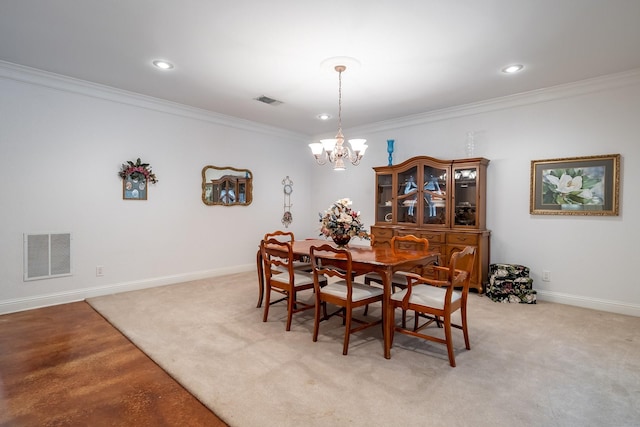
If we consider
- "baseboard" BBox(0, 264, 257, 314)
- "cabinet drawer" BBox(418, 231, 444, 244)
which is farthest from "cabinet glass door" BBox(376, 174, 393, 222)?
"baseboard" BBox(0, 264, 257, 314)

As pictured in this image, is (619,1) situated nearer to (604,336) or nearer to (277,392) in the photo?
(604,336)

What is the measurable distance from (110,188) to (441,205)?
4.38 metres

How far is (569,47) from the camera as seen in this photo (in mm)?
2861

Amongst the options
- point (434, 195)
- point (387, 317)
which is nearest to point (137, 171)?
point (387, 317)

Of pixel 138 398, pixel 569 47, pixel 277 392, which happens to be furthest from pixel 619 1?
pixel 138 398

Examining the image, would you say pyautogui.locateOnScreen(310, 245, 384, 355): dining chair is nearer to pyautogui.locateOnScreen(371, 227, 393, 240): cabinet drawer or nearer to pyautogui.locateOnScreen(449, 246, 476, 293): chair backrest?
pyautogui.locateOnScreen(449, 246, 476, 293): chair backrest

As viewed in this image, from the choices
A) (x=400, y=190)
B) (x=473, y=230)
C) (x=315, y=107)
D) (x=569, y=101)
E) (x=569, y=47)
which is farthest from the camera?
(x=400, y=190)

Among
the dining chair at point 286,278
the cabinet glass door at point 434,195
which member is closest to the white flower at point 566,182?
the cabinet glass door at point 434,195

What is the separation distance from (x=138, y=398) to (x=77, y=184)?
9.77 ft

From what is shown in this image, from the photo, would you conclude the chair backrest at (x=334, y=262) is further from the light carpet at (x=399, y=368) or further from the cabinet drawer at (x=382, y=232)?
the cabinet drawer at (x=382, y=232)

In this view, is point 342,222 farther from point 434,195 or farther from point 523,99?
point 523,99

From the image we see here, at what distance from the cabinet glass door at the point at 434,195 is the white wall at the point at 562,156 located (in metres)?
0.43

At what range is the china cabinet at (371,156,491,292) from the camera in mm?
4227

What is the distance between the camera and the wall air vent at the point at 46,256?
354cm
